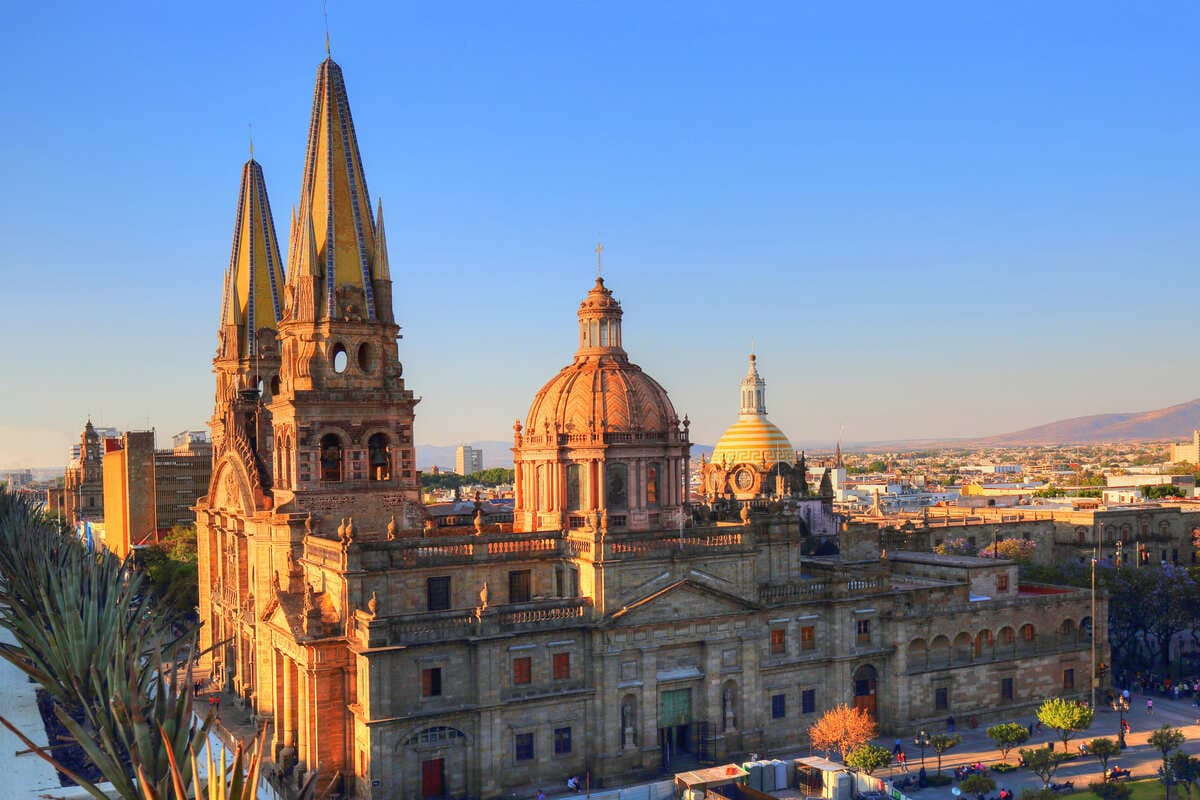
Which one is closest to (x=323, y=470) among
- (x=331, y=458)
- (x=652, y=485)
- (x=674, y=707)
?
(x=331, y=458)

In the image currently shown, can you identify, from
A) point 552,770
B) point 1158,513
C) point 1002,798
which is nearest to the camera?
point 1002,798

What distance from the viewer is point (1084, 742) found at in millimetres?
47656

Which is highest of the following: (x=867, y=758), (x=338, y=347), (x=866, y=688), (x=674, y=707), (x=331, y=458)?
(x=338, y=347)

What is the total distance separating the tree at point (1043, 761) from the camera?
3938cm

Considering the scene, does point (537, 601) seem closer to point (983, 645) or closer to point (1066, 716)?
point (1066, 716)

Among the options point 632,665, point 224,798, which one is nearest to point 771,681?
point 632,665

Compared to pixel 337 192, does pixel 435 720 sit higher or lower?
lower

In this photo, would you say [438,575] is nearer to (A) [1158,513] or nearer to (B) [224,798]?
(B) [224,798]

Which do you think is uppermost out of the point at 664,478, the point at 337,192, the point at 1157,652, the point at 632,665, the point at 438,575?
the point at 337,192

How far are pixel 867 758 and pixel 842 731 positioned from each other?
269 centimetres

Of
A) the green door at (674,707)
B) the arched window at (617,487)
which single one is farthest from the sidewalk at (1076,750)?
the arched window at (617,487)

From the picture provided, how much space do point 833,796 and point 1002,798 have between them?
6.22 meters

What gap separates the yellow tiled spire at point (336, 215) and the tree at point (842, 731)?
2849 centimetres

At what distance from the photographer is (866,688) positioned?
50.7 m
